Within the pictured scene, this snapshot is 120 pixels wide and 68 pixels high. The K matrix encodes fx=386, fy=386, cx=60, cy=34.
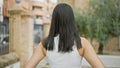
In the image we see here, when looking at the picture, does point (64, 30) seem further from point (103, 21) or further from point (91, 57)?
point (103, 21)

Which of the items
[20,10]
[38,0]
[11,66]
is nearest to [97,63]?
[11,66]

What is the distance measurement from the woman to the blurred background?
17.3 ft

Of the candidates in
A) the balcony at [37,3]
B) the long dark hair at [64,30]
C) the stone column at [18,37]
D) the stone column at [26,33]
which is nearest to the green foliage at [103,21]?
the stone column at [26,33]

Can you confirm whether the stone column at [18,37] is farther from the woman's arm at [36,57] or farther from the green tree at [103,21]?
the green tree at [103,21]

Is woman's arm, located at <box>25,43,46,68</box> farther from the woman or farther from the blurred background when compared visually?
the blurred background

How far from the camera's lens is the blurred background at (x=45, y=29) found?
13.2 meters

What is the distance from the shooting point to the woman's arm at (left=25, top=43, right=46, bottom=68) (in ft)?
9.48

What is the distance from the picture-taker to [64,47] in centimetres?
290

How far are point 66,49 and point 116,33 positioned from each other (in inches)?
1014

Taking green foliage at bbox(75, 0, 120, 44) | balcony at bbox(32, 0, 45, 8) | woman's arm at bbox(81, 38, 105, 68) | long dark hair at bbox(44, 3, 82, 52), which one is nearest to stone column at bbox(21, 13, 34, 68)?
long dark hair at bbox(44, 3, 82, 52)

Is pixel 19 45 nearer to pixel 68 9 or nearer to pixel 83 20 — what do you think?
pixel 68 9

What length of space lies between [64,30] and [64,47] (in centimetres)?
13

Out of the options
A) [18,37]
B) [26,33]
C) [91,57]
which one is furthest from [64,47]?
[26,33]

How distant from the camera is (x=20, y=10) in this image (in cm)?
1318
